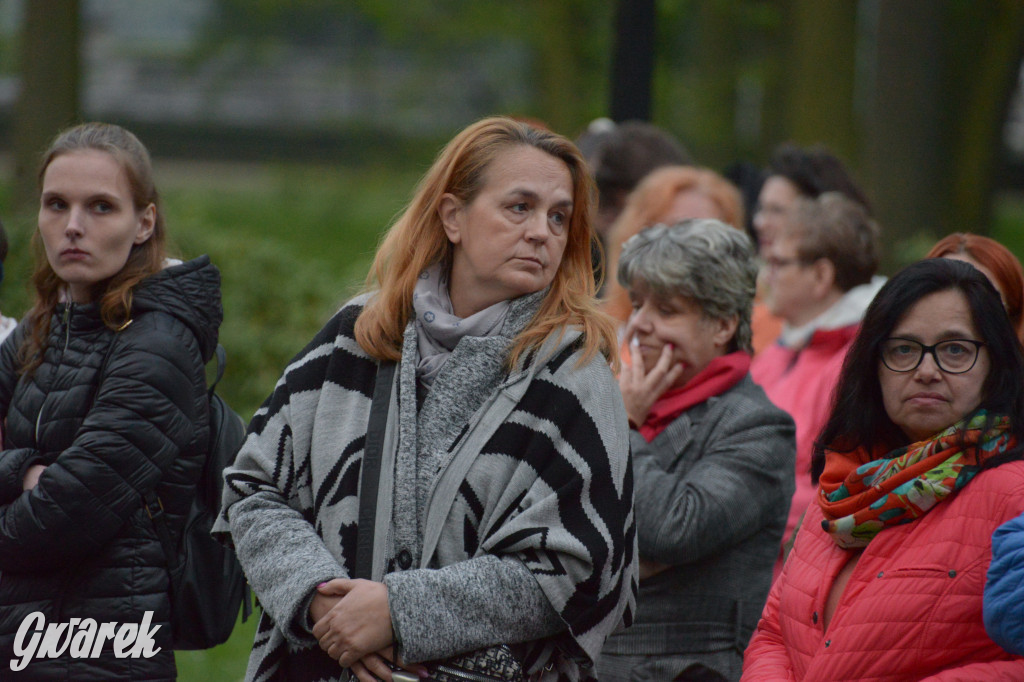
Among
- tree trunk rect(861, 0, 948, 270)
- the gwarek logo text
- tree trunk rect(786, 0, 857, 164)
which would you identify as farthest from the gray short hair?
tree trunk rect(861, 0, 948, 270)

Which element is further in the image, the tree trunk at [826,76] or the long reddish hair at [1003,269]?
the tree trunk at [826,76]

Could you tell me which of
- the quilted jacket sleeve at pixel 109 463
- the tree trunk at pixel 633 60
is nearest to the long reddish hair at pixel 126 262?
the quilted jacket sleeve at pixel 109 463

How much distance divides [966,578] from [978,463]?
28cm

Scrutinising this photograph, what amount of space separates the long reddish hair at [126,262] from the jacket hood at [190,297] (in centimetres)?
5

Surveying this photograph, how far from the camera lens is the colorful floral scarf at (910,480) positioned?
111 inches

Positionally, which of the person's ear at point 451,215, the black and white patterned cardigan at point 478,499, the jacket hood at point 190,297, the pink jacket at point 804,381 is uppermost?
the person's ear at point 451,215

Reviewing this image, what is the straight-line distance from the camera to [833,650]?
2857 mm

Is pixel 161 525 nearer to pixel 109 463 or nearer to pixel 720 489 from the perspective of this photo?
pixel 109 463

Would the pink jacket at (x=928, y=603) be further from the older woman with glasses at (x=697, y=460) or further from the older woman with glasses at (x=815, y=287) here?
the older woman with glasses at (x=815, y=287)

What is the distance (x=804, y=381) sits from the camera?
187 inches

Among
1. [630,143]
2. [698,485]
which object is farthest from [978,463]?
[630,143]

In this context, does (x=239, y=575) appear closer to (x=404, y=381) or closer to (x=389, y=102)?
(x=404, y=381)

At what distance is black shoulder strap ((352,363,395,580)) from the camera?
283 cm

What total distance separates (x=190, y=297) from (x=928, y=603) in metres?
2.26
